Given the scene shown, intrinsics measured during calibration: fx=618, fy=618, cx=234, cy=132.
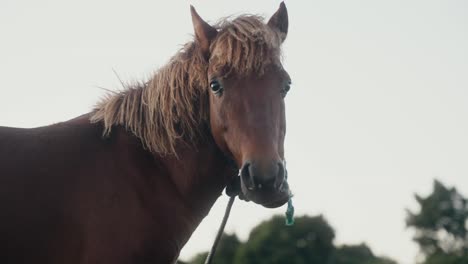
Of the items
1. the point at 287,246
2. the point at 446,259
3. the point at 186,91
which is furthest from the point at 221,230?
the point at 287,246

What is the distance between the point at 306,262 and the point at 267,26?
85862mm

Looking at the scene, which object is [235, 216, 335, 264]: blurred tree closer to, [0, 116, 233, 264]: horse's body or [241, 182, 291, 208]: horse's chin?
[0, 116, 233, 264]: horse's body

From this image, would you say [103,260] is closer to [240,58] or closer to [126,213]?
[126,213]

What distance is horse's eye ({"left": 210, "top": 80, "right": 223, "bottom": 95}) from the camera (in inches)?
197

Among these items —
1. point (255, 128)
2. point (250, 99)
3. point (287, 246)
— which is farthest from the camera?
point (287, 246)

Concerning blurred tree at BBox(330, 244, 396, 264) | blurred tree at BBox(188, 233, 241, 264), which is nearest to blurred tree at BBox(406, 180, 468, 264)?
blurred tree at BBox(330, 244, 396, 264)

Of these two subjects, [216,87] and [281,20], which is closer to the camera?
[216,87]

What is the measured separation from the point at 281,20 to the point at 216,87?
111 cm

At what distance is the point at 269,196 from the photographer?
4.50 metres

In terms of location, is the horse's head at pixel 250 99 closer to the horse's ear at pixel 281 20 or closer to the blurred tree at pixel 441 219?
the horse's ear at pixel 281 20

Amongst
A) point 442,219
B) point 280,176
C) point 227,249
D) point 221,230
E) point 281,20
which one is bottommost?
point 442,219

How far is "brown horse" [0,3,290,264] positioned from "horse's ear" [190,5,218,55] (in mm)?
10

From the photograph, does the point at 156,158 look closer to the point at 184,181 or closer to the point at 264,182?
the point at 184,181

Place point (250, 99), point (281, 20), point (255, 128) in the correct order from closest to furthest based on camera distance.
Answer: point (255, 128), point (250, 99), point (281, 20)
